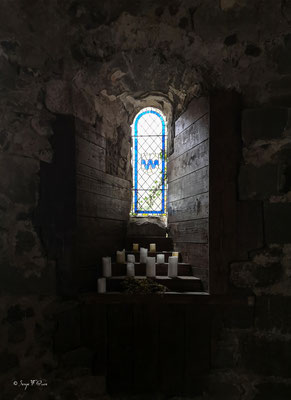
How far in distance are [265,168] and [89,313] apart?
168cm

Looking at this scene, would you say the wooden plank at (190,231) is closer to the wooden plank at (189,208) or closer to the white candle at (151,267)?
the wooden plank at (189,208)

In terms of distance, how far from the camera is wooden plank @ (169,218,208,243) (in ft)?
6.57

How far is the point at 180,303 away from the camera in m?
1.97

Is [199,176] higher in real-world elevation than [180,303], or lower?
higher

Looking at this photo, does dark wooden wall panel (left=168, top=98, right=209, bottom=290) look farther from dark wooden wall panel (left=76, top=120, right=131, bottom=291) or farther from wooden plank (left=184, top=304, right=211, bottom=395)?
dark wooden wall panel (left=76, top=120, right=131, bottom=291)

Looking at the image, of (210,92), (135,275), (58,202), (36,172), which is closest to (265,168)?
(210,92)

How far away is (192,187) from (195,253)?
1.74 ft

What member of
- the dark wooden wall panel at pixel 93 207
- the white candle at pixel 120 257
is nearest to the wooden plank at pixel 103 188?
the dark wooden wall panel at pixel 93 207

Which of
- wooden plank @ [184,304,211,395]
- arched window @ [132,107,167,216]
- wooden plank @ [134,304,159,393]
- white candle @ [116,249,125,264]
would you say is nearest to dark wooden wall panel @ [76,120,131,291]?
white candle @ [116,249,125,264]

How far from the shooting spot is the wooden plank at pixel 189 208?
199 cm

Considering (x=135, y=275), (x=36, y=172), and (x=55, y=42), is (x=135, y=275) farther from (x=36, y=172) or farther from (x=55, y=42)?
(x=55, y=42)

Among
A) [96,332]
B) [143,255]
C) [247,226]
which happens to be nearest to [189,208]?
[247,226]

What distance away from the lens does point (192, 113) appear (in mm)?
2205

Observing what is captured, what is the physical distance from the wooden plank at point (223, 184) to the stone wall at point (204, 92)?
71mm
